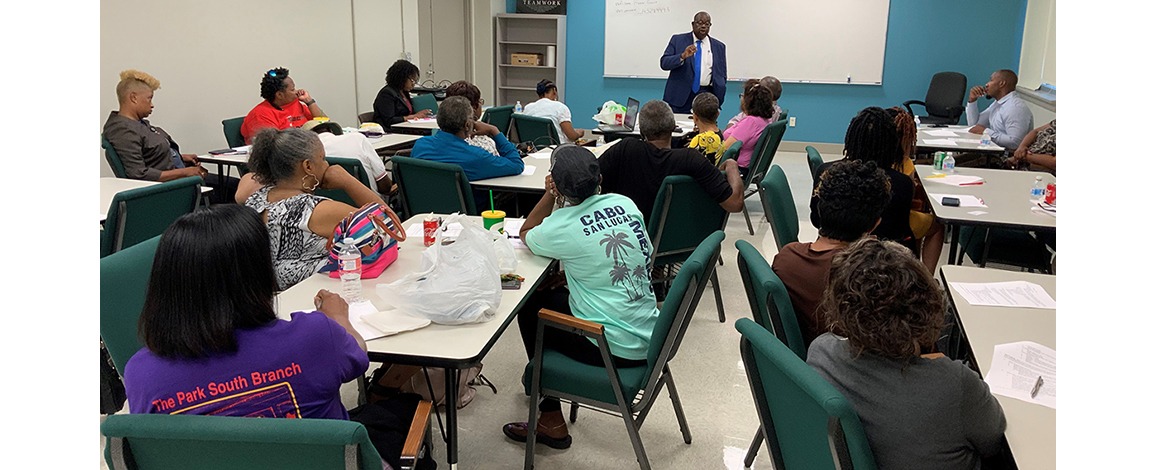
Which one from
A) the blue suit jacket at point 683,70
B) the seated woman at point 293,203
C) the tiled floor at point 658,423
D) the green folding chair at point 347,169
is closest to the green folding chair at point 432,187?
the green folding chair at point 347,169

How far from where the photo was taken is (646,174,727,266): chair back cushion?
11.4 feet

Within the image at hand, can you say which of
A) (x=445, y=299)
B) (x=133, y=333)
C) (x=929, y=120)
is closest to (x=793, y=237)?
(x=445, y=299)

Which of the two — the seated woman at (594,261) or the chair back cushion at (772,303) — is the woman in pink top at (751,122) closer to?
the seated woman at (594,261)

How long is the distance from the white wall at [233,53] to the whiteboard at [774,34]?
3.25m

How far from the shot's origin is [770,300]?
79.0 inches

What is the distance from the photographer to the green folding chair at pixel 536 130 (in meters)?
5.89

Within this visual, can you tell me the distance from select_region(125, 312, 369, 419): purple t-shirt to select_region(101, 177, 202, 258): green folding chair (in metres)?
1.55

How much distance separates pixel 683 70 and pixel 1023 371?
6.21 meters

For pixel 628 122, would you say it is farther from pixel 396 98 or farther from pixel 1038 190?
pixel 1038 190

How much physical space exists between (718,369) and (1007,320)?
1.43m

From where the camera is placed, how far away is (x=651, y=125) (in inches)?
147

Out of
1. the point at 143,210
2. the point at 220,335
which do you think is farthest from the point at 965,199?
the point at 143,210

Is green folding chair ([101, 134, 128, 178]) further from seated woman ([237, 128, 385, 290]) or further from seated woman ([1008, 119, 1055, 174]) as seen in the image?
seated woman ([1008, 119, 1055, 174])

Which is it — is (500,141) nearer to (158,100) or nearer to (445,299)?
(445,299)
